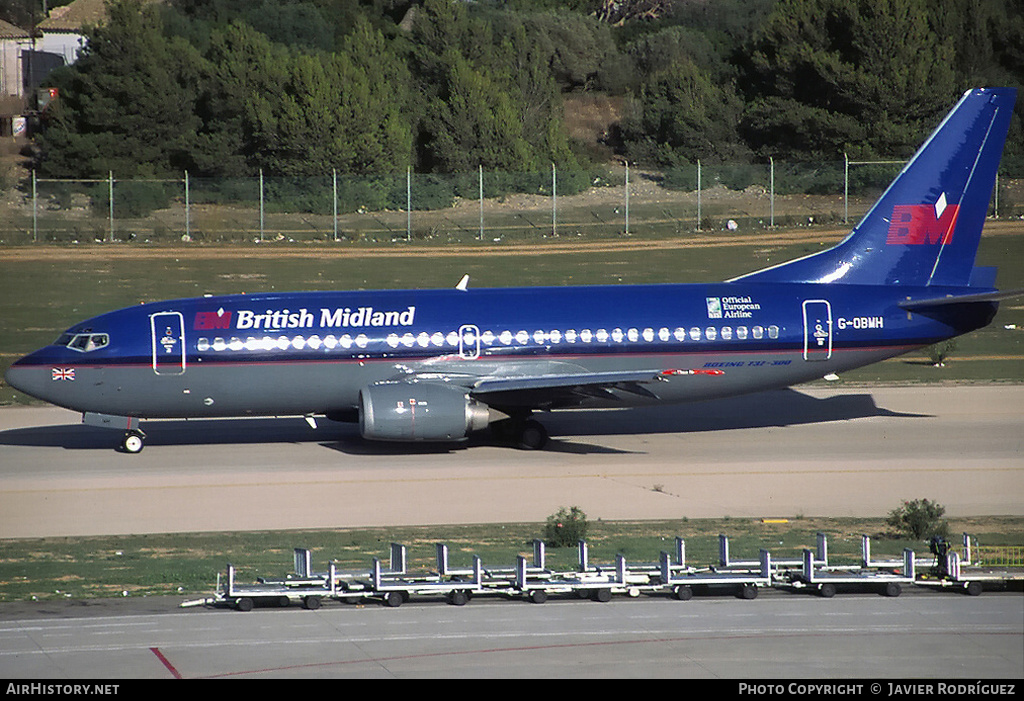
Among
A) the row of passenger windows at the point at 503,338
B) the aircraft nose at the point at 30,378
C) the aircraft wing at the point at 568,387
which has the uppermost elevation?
the row of passenger windows at the point at 503,338

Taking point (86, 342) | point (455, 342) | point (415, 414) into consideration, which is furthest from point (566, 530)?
point (86, 342)

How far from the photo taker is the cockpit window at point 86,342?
3086 centimetres

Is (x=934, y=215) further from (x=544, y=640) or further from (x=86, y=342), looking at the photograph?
(x=86, y=342)

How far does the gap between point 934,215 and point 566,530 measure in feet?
52.9

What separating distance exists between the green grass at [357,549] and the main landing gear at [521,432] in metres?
7.19

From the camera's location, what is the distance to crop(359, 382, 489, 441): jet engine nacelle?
1177 inches

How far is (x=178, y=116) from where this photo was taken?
78.8 m

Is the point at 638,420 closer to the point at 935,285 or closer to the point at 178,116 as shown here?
the point at 935,285

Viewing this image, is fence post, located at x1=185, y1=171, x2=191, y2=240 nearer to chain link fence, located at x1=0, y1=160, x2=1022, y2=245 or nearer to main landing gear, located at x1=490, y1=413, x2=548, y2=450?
chain link fence, located at x1=0, y1=160, x2=1022, y2=245

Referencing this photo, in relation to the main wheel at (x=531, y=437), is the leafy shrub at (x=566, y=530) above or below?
below

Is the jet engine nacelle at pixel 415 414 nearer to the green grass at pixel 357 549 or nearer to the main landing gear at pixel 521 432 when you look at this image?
the main landing gear at pixel 521 432

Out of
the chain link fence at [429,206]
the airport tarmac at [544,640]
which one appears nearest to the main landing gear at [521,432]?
the airport tarmac at [544,640]

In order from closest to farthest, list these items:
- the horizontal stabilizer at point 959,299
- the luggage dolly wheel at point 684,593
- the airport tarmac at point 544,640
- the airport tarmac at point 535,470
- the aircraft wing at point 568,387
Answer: the airport tarmac at point 544,640 → the luggage dolly wheel at point 684,593 → the airport tarmac at point 535,470 → the aircraft wing at point 568,387 → the horizontal stabilizer at point 959,299

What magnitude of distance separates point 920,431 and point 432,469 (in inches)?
525
